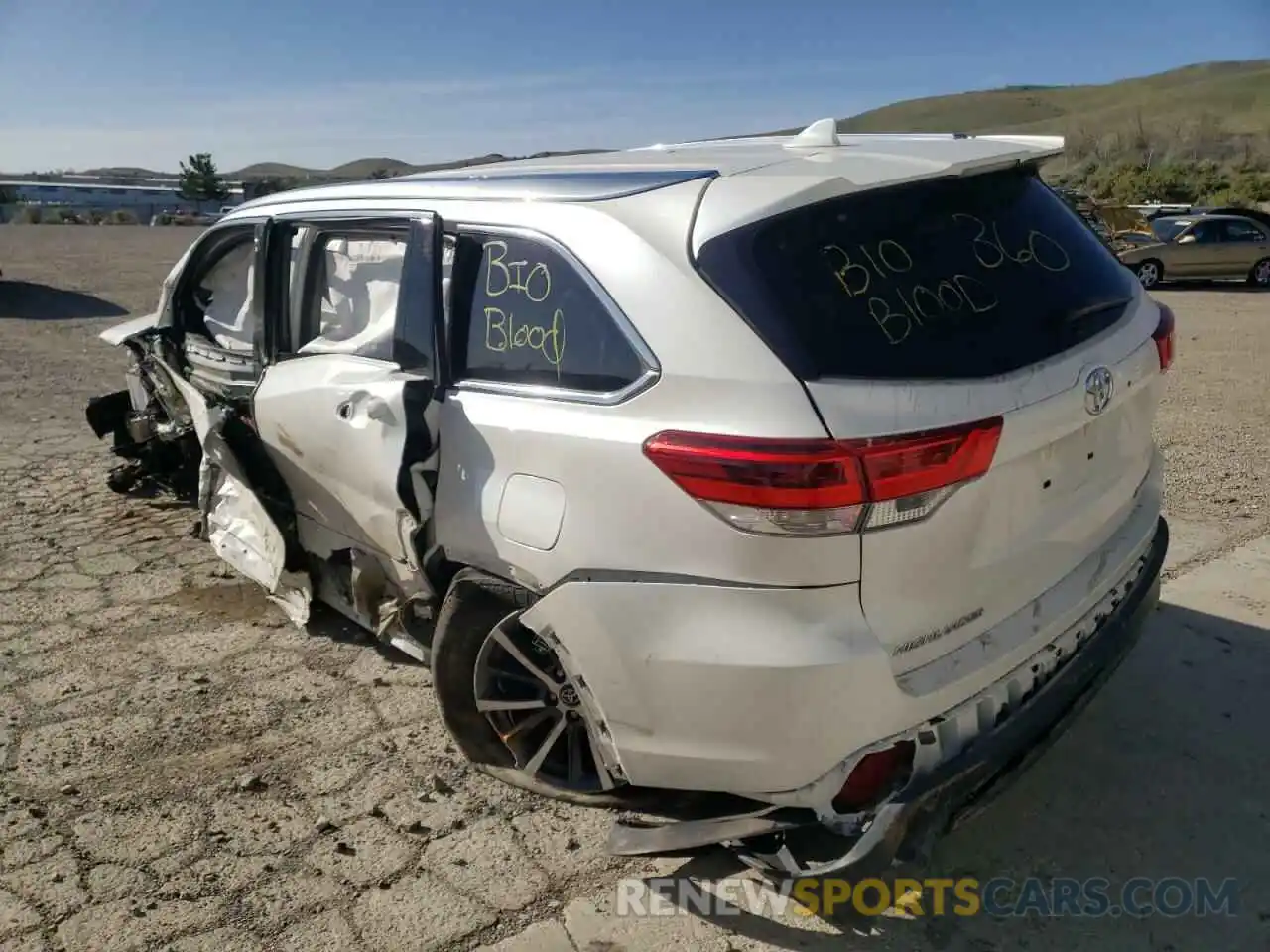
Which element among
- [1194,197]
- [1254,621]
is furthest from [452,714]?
[1194,197]

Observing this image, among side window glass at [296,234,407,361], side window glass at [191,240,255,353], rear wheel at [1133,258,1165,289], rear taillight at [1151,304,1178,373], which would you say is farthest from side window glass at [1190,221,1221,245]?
Result: side window glass at [296,234,407,361]

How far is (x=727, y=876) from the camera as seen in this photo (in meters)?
2.76

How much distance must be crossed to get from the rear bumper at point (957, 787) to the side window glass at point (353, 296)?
1.93m

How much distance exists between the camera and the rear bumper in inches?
85.1

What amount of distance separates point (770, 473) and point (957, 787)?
0.85 meters

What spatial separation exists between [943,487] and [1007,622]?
50cm

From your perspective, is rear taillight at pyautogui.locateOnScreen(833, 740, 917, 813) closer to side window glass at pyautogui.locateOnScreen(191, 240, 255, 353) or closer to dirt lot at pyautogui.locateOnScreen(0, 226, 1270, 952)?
dirt lot at pyautogui.locateOnScreen(0, 226, 1270, 952)

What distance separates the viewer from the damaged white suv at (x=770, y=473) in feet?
7.02

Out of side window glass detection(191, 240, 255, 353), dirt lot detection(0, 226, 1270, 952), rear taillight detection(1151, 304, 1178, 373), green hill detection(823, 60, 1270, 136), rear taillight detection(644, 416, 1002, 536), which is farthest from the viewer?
green hill detection(823, 60, 1270, 136)

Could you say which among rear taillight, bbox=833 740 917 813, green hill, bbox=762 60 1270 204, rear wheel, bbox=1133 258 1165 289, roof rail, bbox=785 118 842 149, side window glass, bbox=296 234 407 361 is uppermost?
green hill, bbox=762 60 1270 204

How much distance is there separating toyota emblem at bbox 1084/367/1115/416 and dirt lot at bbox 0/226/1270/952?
50.4 inches

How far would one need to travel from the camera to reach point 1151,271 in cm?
1766

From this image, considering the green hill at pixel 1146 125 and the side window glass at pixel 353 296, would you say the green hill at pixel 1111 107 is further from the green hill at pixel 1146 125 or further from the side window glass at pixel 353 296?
the side window glass at pixel 353 296

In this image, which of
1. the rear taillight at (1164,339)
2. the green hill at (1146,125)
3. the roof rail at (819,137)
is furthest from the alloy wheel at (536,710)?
the green hill at (1146,125)
